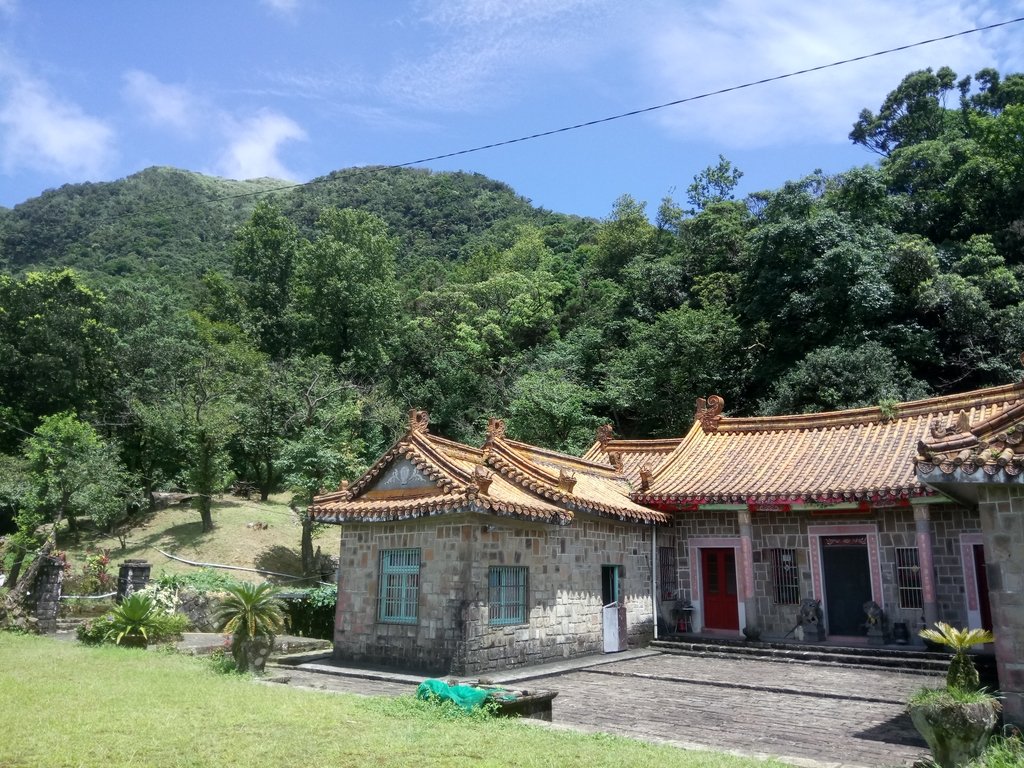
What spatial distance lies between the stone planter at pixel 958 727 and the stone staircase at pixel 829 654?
20.5 ft

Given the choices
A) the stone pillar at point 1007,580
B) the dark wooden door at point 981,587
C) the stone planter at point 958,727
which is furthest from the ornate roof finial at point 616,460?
the stone planter at point 958,727

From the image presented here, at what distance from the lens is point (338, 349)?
41812mm

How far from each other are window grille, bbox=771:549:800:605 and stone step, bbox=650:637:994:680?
3.99 ft

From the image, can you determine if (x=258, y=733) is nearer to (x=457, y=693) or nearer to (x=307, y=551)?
(x=457, y=693)

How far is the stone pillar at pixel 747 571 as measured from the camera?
16.0 m

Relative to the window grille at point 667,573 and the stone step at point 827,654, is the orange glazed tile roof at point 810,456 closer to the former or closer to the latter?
the window grille at point 667,573

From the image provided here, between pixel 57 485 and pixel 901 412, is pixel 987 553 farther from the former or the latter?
pixel 57 485

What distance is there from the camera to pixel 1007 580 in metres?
7.80

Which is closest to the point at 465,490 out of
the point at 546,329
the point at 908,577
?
the point at 908,577

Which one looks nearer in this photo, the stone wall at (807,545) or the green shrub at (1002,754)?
the green shrub at (1002,754)

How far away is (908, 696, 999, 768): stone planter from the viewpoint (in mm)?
6477

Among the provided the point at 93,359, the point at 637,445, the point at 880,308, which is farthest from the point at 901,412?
the point at 93,359

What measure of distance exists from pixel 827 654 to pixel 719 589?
10.2 feet

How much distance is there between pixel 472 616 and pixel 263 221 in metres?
41.5
